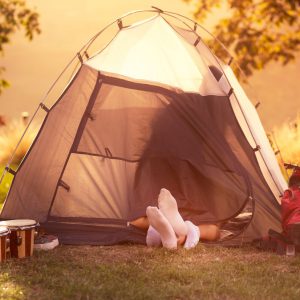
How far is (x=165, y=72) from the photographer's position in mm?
5062

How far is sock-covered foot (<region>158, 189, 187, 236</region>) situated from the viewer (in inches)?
179

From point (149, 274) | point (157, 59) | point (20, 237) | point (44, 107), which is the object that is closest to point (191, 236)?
point (149, 274)

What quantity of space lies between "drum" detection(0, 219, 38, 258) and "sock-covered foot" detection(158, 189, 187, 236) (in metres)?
0.94

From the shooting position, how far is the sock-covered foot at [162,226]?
4.27m

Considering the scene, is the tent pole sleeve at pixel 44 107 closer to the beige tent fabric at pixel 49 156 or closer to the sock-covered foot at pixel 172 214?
the beige tent fabric at pixel 49 156

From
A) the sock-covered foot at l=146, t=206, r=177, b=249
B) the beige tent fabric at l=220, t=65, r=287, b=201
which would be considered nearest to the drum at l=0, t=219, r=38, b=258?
the sock-covered foot at l=146, t=206, r=177, b=249

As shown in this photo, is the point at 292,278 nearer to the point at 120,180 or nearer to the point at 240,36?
the point at 120,180

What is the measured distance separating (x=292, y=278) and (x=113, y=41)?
2.42 meters

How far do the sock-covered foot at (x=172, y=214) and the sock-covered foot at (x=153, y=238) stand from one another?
141 millimetres

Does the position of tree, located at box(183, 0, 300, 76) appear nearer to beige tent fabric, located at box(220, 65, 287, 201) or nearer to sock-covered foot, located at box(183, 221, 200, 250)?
beige tent fabric, located at box(220, 65, 287, 201)

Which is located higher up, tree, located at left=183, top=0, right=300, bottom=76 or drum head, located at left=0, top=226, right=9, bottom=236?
tree, located at left=183, top=0, right=300, bottom=76

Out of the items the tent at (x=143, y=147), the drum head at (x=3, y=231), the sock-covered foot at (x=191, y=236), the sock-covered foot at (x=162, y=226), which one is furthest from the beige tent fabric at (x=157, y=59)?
the drum head at (x=3, y=231)

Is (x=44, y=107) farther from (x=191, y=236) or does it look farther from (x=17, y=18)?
(x=17, y=18)

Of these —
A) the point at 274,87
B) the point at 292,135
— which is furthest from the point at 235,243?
the point at 274,87
